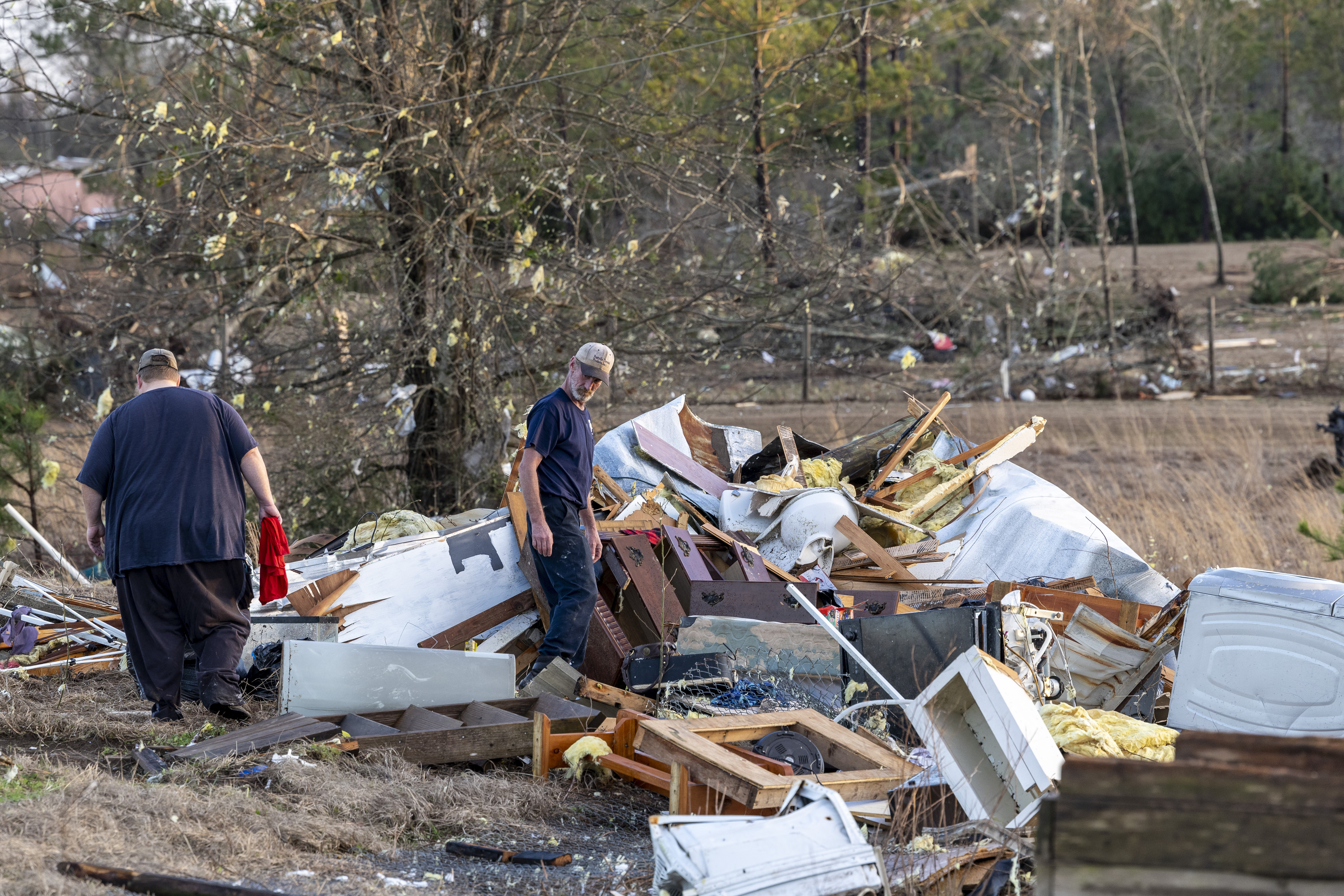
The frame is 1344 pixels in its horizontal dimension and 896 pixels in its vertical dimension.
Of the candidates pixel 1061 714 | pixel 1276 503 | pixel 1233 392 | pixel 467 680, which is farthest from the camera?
pixel 1233 392

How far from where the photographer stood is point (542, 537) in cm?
553

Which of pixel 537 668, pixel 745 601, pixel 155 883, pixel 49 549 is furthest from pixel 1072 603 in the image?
pixel 49 549

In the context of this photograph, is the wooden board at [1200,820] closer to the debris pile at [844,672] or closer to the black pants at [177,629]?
the debris pile at [844,672]

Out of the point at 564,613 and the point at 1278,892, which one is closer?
the point at 1278,892

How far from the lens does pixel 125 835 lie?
10.9ft

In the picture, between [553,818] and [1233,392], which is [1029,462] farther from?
[553,818]

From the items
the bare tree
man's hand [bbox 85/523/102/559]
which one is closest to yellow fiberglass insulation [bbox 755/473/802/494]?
man's hand [bbox 85/523/102/559]

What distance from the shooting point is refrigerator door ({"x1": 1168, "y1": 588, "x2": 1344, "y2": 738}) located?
4.61 metres

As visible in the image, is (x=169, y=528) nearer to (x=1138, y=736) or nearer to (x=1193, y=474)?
(x=1138, y=736)

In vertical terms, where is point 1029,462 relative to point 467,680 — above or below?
below

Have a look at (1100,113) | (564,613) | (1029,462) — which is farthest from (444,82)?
(1100,113)

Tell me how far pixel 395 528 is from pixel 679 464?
2015 mm

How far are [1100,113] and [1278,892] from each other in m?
38.7

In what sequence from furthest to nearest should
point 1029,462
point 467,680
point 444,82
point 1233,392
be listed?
point 1233,392, point 1029,462, point 444,82, point 467,680
